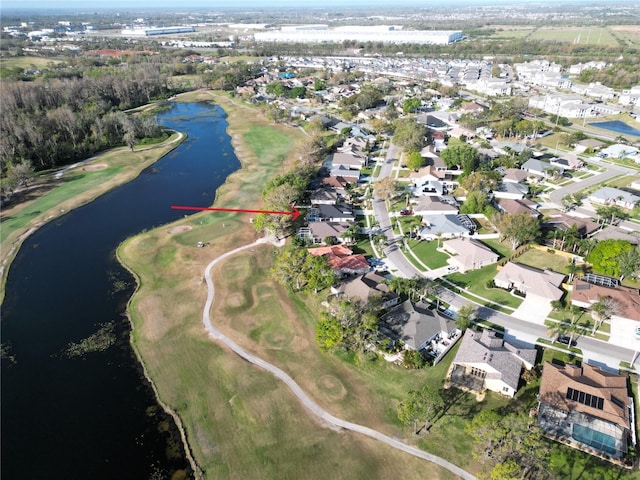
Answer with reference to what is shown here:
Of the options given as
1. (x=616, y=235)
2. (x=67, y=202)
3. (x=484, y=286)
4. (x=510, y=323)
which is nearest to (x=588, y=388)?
(x=510, y=323)

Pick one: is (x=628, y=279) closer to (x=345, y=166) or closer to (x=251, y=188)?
(x=345, y=166)

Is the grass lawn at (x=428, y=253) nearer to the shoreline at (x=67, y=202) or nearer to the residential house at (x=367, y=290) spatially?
the residential house at (x=367, y=290)

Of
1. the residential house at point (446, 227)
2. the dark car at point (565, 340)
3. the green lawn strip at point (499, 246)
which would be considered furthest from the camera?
the residential house at point (446, 227)

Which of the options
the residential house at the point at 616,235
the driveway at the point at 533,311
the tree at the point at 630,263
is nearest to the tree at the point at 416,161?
the residential house at the point at 616,235

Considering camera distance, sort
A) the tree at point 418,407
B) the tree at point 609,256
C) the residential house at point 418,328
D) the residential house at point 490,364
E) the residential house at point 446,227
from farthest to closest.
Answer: the residential house at point 446,227 → the tree at point 609,256 → the residential house at point 418,328 → the residential house at point 490,364 → the tree at point 418,407

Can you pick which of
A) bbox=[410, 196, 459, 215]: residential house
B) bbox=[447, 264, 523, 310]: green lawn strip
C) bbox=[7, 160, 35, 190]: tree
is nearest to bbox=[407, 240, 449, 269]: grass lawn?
bbox=[447, 264, 523, 310]: green lawn strip

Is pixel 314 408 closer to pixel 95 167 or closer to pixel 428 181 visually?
pixel 428 181

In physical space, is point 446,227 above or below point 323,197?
below
